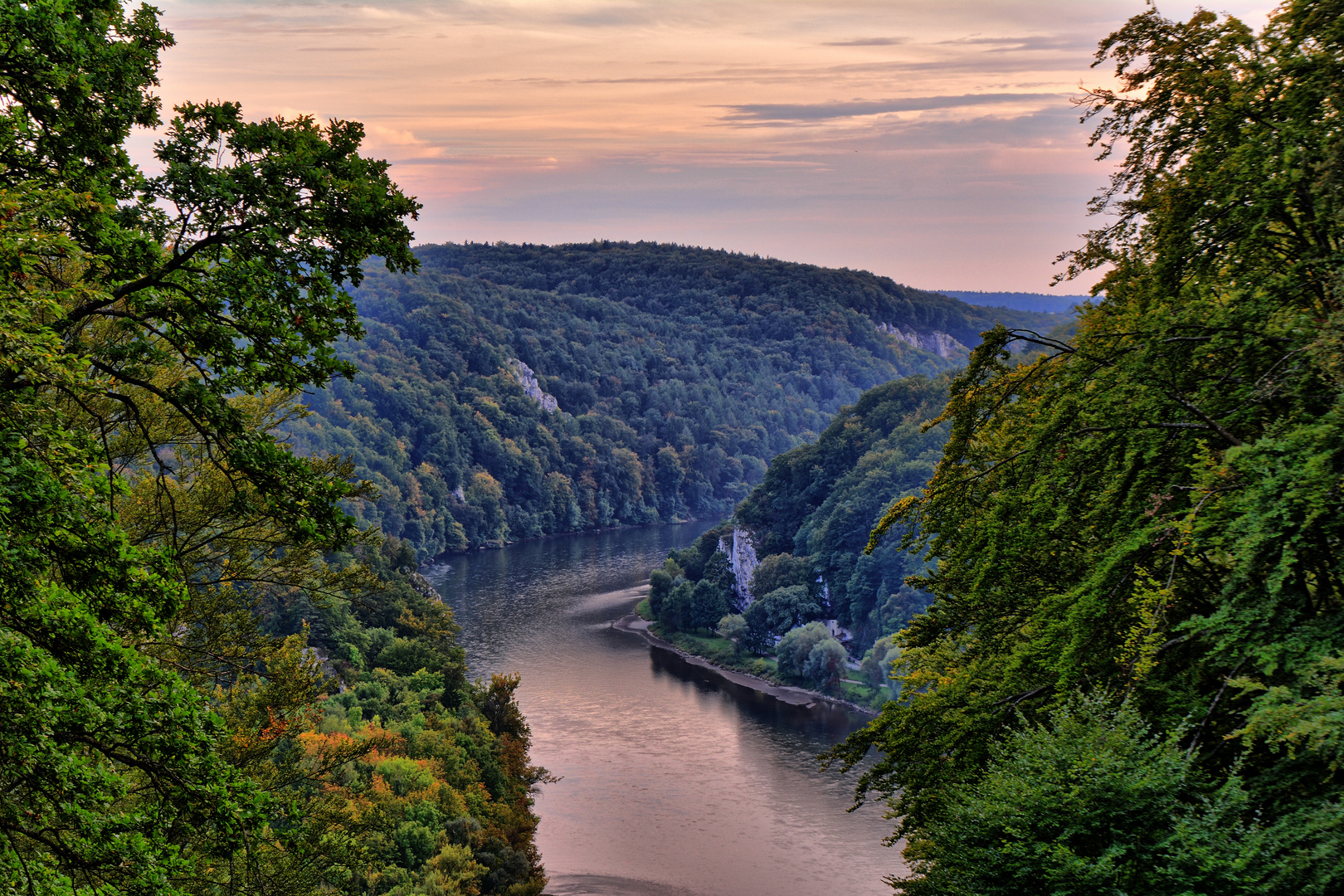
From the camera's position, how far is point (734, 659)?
6391 cm

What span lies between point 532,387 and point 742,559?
259ft

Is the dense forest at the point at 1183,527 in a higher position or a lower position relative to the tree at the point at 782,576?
higher

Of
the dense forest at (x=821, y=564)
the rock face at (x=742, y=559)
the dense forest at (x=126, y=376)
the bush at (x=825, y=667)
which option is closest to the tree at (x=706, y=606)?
the dense forest at (x=821, y=564)

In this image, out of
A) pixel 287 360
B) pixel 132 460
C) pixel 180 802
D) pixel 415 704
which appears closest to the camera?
pixel 180 802

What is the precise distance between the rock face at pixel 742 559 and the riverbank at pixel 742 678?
876 cm

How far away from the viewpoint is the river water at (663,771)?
3384 centimetres

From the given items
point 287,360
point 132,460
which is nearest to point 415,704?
point 132,460

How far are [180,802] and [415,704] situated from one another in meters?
32.3

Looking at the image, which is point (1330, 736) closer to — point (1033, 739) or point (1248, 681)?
point (1248, 681)

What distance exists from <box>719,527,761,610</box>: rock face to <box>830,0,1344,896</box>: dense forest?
212 feet

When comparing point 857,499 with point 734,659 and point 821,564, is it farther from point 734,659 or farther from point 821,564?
point 734,659

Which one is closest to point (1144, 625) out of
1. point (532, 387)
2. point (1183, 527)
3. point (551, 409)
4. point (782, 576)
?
point (1183, 527)

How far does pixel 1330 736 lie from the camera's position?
553 centimetres

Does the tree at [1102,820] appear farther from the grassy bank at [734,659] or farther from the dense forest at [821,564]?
the grassy bank at [734,659]
